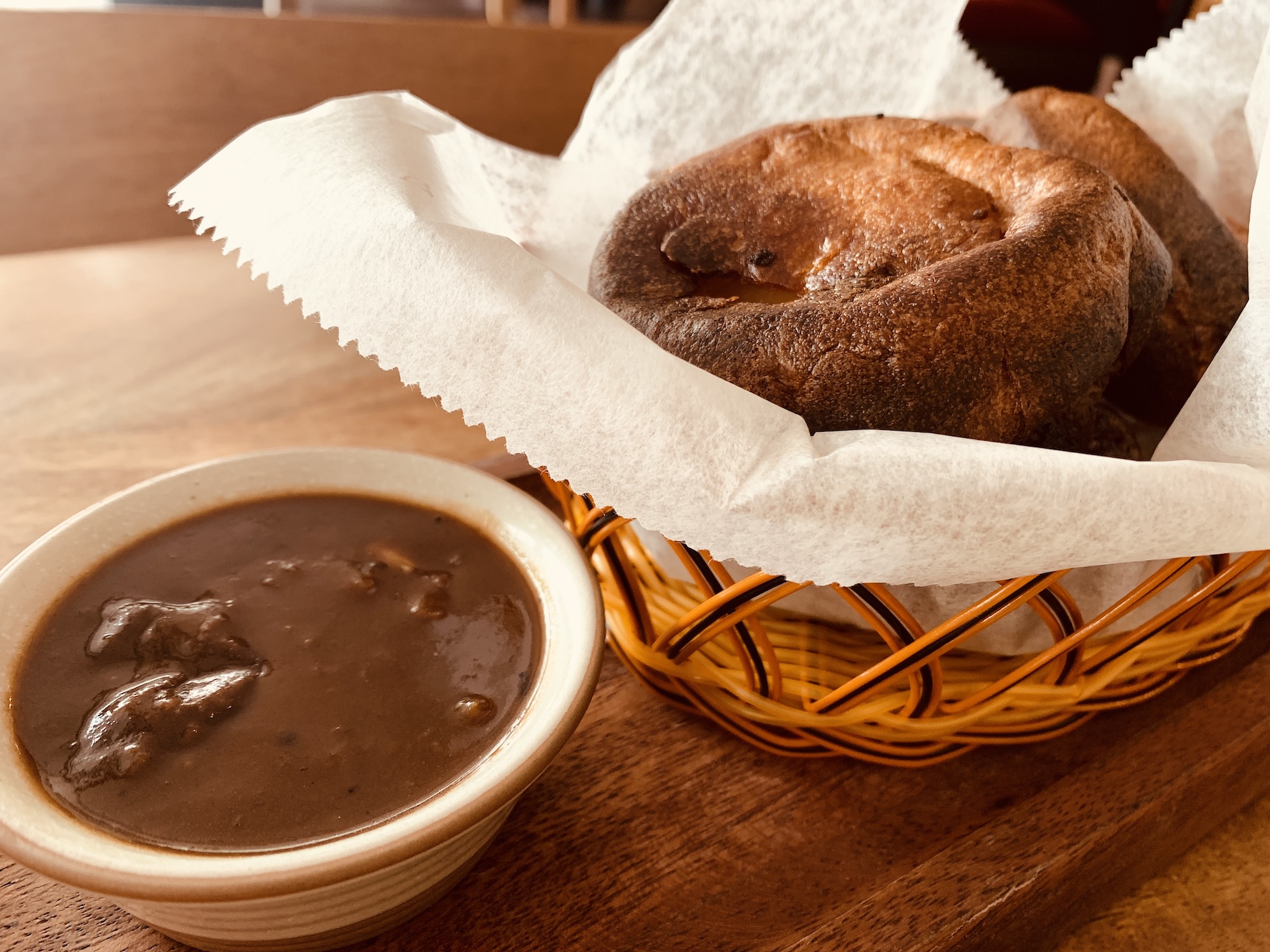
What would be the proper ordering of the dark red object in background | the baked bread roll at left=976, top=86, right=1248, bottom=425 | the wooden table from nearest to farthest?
the wooden table → the baked bread roll at left=976, top=86, right=1248, bottom=425 → the dark red object in background

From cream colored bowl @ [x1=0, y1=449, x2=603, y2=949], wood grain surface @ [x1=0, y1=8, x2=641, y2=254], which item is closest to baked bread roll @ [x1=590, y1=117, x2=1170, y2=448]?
cream colored bowl @ [x1=0, y1=449, x2=603, y2=949]

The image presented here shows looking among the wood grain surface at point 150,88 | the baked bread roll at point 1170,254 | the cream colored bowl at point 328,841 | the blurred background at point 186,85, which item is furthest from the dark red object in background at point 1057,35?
the cream colored bowl at point 328,841

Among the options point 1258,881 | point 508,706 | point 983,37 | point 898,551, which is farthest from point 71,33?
point 983,37

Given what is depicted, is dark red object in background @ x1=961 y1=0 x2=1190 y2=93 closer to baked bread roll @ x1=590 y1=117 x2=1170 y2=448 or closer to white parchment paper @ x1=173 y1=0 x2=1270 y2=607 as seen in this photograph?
baked bread roll @ x1=590 y1=117 x2=1170 y2=448

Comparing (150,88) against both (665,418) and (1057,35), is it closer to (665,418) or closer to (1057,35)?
(665,418)

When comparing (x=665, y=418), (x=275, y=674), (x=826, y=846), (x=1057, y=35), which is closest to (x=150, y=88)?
(x=275, y=674)

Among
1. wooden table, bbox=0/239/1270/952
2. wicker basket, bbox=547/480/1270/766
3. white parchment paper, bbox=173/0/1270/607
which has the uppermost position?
white parchment paper, bbox=173/0/1270/607

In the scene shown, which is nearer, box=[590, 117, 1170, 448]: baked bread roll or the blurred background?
box=[590, 117, 1170, 448]: baked bread roll
